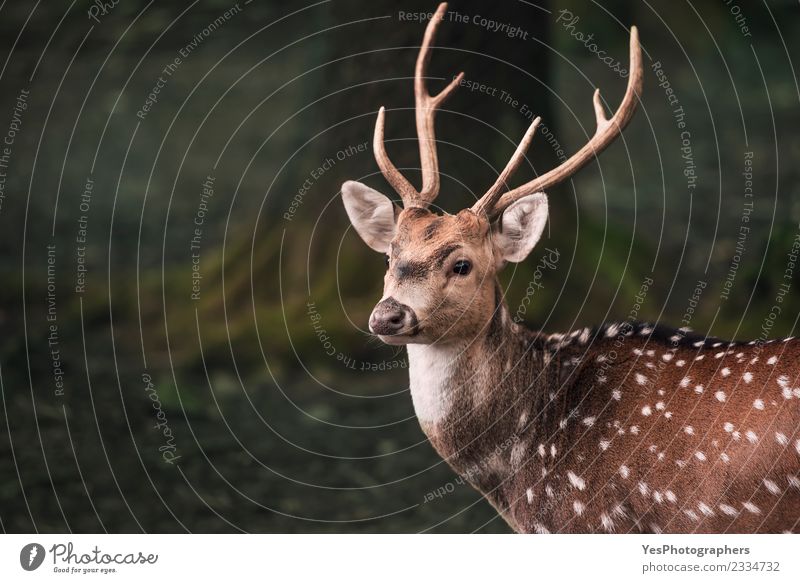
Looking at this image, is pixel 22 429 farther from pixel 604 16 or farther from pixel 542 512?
pixel 604 16

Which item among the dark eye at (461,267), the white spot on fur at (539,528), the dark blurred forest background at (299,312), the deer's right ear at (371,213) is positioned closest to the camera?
the dark eye at (461,267)

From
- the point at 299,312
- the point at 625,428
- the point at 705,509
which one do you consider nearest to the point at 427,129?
the point at 625,428

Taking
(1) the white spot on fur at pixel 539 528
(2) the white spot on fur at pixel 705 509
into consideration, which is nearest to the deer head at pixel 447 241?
(1) the white spot on fur at pixel 539 528

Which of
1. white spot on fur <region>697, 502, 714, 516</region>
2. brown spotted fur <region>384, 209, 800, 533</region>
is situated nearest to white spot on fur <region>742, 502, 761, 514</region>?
brown spotted fur <region>384, 209, 800, 533</region>

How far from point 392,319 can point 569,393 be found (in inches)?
35.8

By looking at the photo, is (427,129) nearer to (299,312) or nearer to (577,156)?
(577,156)

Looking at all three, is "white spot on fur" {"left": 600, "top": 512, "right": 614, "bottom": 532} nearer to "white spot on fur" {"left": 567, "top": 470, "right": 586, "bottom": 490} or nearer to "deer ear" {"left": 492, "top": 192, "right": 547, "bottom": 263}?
"white spot on fur" {"left": 567, "top": 470, "right": 586, "bottom": 490}

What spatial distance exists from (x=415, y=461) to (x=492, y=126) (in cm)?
201

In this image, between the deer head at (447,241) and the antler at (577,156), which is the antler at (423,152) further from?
the antler at (577,156)

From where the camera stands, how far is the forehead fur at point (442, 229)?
4184mm

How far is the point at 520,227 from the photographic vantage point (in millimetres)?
4277

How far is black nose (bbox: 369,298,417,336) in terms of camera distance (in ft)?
12.7

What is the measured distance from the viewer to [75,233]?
32.6 ft

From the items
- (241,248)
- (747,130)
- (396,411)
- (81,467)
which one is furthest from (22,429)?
(747,130)
